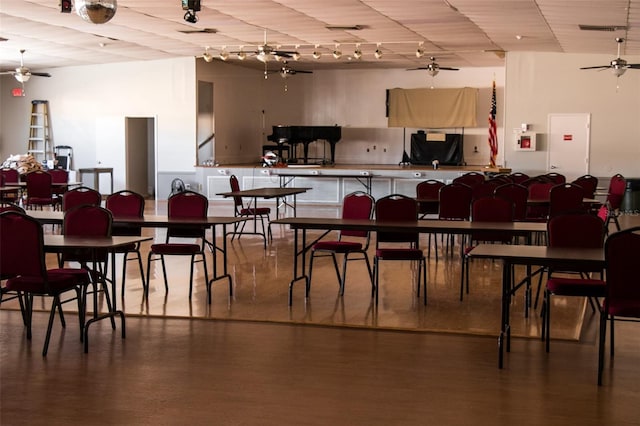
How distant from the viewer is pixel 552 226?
5965 mm

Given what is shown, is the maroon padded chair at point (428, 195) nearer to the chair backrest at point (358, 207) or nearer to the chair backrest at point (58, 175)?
the chair backrest at point (358, 207)

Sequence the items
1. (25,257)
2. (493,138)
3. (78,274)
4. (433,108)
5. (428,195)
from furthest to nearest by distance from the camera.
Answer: (433,108)
(493,138)
(428,195)
(78,274)
(25,257)

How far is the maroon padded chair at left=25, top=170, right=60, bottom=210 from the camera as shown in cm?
1261

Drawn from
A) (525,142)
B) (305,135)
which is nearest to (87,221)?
(525,142)

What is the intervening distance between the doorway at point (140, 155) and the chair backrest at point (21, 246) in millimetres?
14041

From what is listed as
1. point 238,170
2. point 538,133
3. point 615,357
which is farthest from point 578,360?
point 238,170

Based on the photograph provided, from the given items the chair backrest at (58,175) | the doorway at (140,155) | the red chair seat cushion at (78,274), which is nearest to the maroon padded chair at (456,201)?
the red chair seat cushion at (78,274)

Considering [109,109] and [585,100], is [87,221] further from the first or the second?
[109,109]

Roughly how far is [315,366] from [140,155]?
1600 cm

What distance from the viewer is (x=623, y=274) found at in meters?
4.82

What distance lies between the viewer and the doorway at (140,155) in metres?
19.5

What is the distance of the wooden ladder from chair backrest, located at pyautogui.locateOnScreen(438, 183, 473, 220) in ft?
43.8

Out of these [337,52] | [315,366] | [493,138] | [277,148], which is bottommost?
[315,366]

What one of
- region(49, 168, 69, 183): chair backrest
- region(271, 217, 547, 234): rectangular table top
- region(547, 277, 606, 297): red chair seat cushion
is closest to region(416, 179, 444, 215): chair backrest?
region(271, 217, 547, 234): rectangular table top
